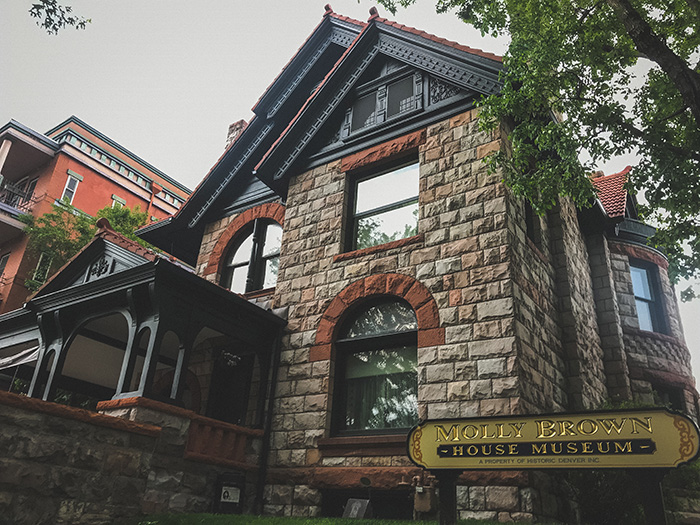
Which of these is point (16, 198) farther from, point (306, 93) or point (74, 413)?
point (74, 413)

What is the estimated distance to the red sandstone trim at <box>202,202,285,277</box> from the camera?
12328 mm

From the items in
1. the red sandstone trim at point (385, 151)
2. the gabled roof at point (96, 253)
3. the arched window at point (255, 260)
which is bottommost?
the gabled roof at point (96, 253)

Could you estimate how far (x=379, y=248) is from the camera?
9.38 meters

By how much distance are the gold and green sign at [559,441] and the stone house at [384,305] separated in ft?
8.21

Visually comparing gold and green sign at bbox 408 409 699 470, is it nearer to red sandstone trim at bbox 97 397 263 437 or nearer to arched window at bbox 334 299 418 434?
arched window at bbox 334 299 418 434

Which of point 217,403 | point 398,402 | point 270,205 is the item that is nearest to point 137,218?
point 270,205

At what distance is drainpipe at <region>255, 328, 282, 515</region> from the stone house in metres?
0.04

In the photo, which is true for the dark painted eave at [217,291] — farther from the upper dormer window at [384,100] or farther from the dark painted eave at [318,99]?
the upper dormer window at [384,100]

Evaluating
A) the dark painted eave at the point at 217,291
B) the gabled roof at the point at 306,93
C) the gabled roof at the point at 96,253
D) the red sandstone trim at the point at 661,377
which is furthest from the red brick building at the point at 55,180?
the red sandstone trim at the point at 661,377

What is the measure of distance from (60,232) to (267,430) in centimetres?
1756

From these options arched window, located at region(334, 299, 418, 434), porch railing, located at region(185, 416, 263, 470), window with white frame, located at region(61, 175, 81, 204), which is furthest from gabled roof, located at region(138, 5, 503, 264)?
window with white frame, located at region(61, 175, 81, 204)

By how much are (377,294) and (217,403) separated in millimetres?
4008

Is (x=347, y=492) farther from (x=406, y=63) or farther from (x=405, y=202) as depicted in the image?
(x=406, y=63)

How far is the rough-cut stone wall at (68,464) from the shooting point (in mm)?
5066
